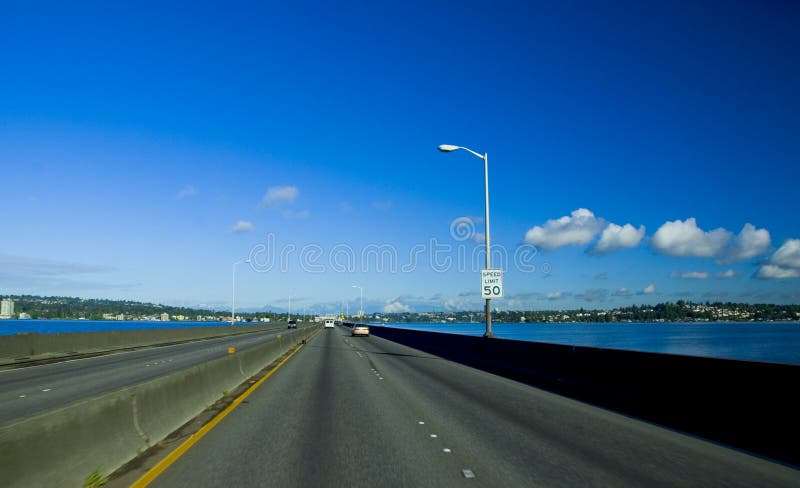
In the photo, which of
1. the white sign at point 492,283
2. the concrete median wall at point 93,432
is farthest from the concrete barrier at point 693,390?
the concrete median wall at point 93,432

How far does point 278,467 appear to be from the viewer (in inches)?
281

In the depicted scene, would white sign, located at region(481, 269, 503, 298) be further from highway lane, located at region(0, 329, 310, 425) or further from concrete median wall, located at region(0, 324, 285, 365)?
concrete median wall, located at region(0, 324, 285, 365)

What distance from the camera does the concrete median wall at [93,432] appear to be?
4.86m

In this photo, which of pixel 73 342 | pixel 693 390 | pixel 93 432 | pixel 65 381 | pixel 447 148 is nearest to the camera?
pixel 93 432

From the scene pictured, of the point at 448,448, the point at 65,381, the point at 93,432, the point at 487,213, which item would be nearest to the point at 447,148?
the point at 487,213

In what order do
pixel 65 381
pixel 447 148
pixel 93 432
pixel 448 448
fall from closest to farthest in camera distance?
pixel 93 432
pixel 448 448
pixel 65 381
pixel 447 148

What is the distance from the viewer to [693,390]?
1080 centimetres

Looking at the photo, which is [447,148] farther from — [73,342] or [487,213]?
[73,342]

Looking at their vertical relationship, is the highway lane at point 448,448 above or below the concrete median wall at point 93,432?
below

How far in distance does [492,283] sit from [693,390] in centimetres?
1562

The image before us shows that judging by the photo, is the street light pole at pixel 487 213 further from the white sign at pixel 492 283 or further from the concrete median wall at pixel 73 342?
the concrete median wall at pixel 73 342

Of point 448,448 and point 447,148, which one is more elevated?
point 447,148

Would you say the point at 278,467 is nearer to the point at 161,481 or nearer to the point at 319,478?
the point at 319,478

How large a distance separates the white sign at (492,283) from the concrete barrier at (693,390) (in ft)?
23.7
